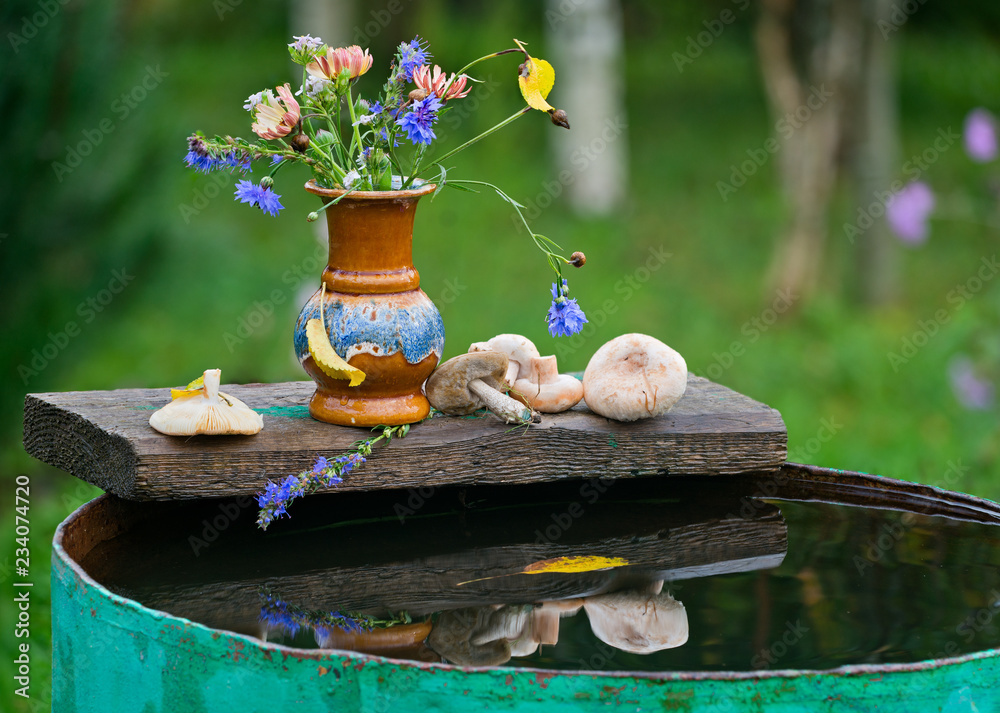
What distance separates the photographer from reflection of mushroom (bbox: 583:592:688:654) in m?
1.61

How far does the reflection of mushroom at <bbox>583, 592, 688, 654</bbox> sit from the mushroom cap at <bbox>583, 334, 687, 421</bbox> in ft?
1.23

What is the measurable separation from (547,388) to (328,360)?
43 cm

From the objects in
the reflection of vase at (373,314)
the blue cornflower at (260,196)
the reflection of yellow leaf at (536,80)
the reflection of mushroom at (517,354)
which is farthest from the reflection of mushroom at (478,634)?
the reflection of yellow leaf at (536,80)

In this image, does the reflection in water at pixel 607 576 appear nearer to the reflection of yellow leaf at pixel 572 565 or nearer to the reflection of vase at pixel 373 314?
the reflection of yellow leaf at pixel 572 565

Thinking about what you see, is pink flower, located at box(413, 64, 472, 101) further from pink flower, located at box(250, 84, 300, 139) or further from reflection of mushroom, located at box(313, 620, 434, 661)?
reflection of mushroom, located at box(313, 620, 434, 661)

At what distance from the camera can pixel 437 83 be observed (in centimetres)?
190

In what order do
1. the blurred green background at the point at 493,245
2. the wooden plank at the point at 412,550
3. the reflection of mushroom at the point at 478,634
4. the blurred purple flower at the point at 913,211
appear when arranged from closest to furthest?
the reflection of mushroom at the point at 478,634 → the wooden plank at the point at 412,550 → the blurred green background at the point at 493,245 → the blurred purple flower at the point at 913,211

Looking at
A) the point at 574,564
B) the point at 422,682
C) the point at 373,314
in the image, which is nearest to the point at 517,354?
the point at 373,314

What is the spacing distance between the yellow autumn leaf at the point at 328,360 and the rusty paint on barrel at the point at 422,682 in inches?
21.0

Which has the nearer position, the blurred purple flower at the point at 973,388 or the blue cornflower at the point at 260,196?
the blue cornflower at the point at 260,196

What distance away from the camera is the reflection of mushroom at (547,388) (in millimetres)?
2090

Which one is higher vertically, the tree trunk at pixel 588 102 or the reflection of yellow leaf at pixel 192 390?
the tree trunk at pixel 588 102

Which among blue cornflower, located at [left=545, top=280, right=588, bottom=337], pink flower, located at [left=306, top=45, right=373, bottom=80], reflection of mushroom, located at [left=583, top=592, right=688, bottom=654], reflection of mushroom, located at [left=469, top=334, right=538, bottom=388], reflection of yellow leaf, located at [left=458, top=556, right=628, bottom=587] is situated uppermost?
pink flower, located at [left=306, top=45, right=373, bottom=80]

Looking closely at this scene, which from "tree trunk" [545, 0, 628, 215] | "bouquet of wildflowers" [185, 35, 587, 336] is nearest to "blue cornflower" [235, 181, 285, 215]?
"bouquet of wildflowers" [185, 35, 587, 336]
